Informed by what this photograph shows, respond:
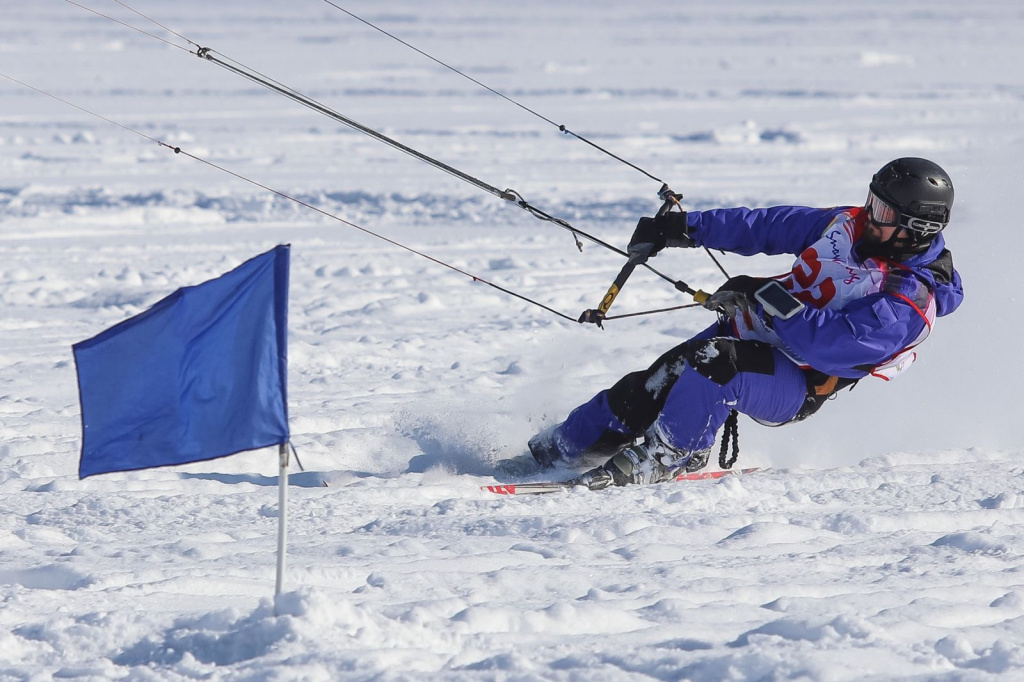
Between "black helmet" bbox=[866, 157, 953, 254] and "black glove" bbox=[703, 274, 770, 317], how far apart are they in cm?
47

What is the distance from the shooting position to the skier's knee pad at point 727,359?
4.13 meters

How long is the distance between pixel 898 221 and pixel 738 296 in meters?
0.60

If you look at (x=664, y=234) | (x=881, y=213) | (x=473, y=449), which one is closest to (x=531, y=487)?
(x=473, y=449)

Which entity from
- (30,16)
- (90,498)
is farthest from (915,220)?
(30,16)

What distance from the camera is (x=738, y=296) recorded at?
416 cm

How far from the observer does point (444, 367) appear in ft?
21.2

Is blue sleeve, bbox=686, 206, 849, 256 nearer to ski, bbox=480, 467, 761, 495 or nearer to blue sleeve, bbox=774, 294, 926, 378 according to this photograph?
blue sleeve, bbox=774, 294, 926, 378

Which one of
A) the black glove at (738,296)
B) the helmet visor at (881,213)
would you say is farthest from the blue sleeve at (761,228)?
the black glove at (738,296)

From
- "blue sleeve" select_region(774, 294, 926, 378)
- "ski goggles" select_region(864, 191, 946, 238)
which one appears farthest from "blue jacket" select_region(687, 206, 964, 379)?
"ski goggles" select_region(864, 191, 946, 238)

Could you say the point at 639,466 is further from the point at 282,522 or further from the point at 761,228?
the point at 282,522

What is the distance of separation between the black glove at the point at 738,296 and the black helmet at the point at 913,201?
47cm

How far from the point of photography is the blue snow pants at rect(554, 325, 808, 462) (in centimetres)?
414

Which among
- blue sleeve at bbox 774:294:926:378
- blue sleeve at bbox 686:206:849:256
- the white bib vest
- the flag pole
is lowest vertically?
the flag pole

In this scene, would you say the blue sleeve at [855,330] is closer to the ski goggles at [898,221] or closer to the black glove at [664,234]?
the ski goggles at [898,221]
